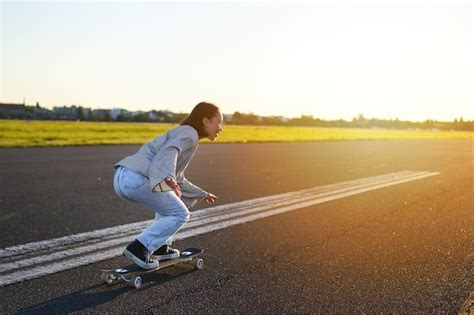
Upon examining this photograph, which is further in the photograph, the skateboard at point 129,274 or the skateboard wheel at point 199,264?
the skateboard wheel at point 199,264

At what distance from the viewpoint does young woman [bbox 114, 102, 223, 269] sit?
4070mm

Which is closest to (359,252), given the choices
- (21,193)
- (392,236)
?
(392,236)

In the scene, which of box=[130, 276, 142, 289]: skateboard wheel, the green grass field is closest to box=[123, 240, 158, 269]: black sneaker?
box=[130, 276, 142, 289]: skateboard wheel

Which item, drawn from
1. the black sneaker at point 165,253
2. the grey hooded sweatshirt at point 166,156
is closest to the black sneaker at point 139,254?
the black sneaker at point 165,253

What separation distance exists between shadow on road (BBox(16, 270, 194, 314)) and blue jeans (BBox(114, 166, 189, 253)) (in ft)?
1.00

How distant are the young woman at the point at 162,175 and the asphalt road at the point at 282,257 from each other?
14.1 inches

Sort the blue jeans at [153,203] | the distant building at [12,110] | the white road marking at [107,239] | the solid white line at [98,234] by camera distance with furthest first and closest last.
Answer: the distant building at [12,110] → the solid white line at [98,234] → the white road marking at [107,239] → the blue jeans at [153,203]

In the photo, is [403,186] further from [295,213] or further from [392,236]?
[392,236]

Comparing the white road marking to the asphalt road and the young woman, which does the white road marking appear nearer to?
the asphalt road

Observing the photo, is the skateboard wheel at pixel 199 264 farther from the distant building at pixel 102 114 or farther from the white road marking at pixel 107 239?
the distant building at pixel 102 114

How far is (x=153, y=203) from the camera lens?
4.31 meters

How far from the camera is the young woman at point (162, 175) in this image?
4070 millimetres

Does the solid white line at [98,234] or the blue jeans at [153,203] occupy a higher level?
the blue jeans at [153,203]

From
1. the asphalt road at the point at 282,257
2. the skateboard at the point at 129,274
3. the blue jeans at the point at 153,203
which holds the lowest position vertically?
the asphalt road at the point at 282,257
